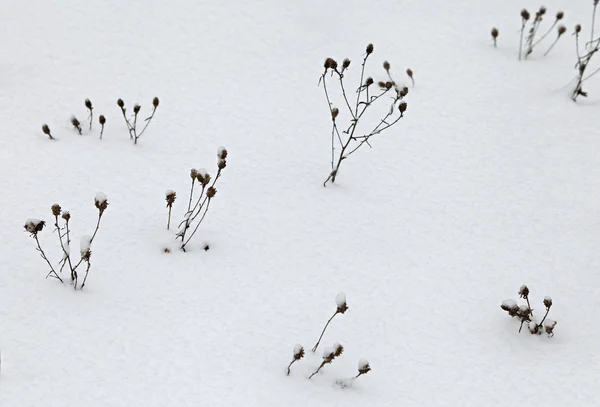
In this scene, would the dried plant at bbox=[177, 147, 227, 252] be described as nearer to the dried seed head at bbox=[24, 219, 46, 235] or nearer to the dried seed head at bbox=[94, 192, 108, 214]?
the dried seed head at bbox=[94, 192, 108, 214]

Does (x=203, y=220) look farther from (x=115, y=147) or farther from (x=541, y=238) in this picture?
(x=541, y=238)

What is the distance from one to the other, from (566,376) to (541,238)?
91 cm

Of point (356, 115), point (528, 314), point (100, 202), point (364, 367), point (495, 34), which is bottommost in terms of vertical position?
point (364, 367)

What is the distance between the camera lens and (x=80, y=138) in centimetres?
335

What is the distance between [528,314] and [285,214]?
1.20 m

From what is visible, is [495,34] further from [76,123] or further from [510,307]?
[76,123]

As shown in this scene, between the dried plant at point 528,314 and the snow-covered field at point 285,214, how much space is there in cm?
5

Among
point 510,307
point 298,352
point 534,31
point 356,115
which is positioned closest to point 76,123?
point 356,115

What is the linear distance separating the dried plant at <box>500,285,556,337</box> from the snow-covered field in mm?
50

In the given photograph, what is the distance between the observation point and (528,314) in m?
2.54

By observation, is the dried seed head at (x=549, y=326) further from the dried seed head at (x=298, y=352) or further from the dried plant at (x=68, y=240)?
the dried plant at (x=68, y=240)

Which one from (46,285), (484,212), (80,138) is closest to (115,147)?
(80,138)

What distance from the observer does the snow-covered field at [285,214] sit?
224 centimetres

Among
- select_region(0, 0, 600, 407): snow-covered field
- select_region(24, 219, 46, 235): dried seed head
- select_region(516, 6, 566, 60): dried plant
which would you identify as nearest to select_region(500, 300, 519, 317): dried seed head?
select_region(0, 0, 600, 407): snow-covered field
